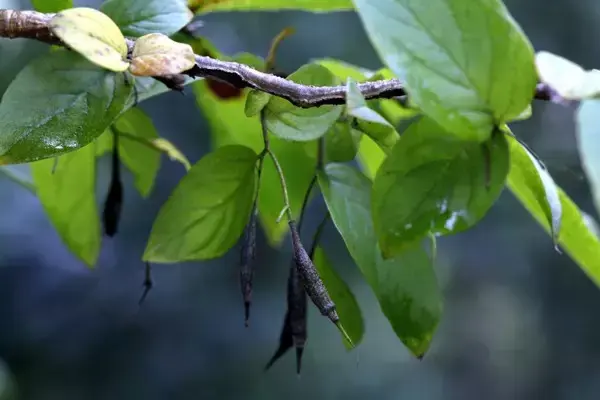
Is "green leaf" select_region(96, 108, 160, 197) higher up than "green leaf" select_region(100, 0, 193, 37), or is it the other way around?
"green leaf" select_region(100, 0, 193, 37)

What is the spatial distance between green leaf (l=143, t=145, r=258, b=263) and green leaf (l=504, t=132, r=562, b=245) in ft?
0.35

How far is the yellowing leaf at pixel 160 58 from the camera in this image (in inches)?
8.3

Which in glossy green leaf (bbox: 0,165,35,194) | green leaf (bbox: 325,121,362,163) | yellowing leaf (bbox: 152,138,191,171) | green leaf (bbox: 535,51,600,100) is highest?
green leaf (bbox: 535,51,600,100)

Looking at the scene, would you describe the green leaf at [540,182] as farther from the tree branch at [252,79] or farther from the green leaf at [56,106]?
the green leaf at [56,106]

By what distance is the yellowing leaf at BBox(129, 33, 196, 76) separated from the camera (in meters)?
0.21

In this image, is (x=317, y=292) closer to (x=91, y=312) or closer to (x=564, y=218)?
(x=564, y=218)

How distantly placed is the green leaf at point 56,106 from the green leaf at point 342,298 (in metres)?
0.11

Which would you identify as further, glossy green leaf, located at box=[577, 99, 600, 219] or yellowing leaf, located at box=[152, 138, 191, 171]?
yellowing leaf, located at box=[152, 138, 191, 171]

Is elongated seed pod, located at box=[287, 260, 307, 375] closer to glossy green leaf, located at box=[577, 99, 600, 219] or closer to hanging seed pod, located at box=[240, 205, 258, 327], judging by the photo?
hanging seed pod, located at box=[240, 205, 258, 327]

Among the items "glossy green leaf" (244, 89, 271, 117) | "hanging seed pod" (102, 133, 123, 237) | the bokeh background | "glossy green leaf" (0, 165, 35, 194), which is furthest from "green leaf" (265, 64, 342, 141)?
the bokeh background

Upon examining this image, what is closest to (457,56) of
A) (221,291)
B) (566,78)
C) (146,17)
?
(566,78)

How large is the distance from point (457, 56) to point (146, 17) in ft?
0.46

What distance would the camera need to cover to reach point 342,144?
0.31m

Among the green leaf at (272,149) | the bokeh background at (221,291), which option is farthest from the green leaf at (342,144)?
the bokeh background at (221,291)
